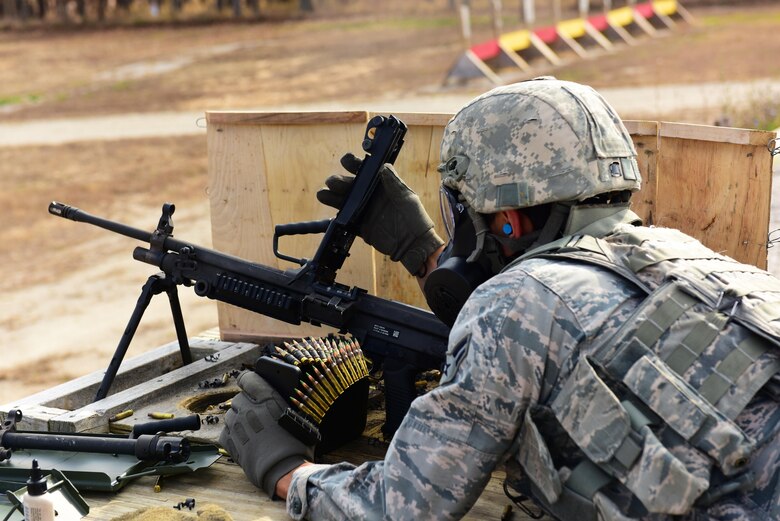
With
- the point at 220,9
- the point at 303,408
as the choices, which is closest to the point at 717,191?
the point at 303,408

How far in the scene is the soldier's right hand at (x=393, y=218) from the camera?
14.5 feet

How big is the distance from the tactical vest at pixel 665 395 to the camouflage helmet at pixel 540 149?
0.98 ft

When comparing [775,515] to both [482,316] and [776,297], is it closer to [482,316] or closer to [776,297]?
[776,297]

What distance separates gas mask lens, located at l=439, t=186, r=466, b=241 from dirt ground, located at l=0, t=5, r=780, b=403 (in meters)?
5.96

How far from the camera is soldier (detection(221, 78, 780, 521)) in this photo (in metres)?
2.61

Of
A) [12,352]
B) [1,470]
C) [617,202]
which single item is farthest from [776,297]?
[12,352]

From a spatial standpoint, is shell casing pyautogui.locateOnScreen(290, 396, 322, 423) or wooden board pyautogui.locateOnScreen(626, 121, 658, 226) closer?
shell casing pyautogui.locateOnScreen(290, 396, 322, 423)

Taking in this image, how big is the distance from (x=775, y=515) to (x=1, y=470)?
110 inches

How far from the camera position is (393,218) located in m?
4.47

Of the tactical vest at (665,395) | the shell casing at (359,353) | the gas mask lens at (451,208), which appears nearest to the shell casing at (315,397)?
the shell casing at (359,353)

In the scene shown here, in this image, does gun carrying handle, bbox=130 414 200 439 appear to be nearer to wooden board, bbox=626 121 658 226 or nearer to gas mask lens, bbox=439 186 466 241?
gas mask lens, bbox=439 186 466 241

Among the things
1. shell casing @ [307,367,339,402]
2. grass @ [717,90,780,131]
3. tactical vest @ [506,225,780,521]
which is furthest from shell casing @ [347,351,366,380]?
grass @ [717,90,780,131]

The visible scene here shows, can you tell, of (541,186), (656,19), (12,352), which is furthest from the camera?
(656,19)

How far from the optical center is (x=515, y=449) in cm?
285
